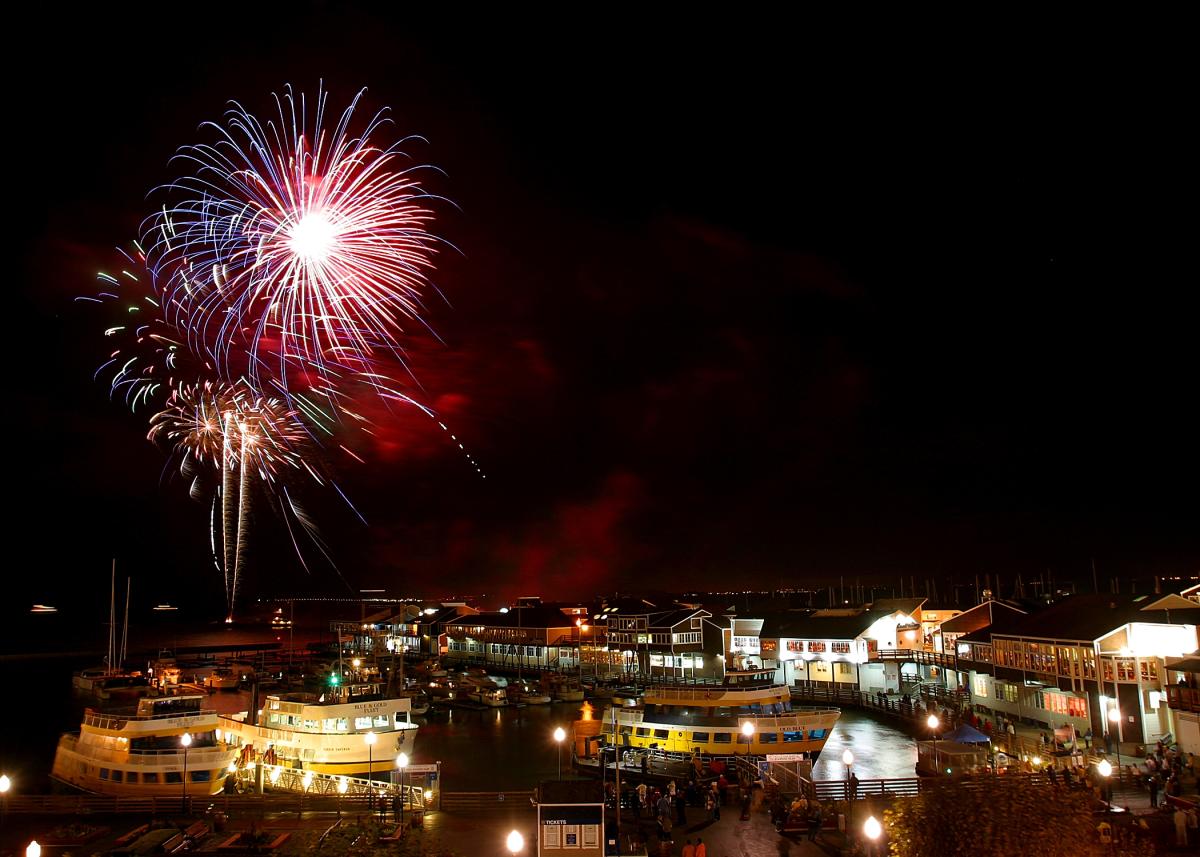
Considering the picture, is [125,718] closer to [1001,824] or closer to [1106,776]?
[1001,824]

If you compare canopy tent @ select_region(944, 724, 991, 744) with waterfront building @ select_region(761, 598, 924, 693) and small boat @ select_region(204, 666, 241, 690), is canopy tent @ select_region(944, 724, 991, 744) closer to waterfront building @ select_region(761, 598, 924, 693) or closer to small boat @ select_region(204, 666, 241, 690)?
waterfront building @ select_region(761, 598, 924, 693)

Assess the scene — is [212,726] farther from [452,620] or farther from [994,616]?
[452,620]

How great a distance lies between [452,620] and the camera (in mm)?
93438

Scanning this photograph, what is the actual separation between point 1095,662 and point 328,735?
27.3 metres

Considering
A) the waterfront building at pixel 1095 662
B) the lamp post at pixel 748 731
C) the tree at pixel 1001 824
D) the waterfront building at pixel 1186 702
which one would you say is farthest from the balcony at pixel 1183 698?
the tree at pixel 1001 824

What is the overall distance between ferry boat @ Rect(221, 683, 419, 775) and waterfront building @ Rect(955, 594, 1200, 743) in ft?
81.7

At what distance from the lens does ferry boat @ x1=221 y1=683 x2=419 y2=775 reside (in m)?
30.5

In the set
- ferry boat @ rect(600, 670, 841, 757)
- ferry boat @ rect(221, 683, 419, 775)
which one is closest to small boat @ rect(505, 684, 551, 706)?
ferry boat @ rect(600, 670, 841, 757)

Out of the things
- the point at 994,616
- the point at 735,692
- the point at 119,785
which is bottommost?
the point at 119,785

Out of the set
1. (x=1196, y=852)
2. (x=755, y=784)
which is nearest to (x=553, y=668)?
(x=755, y=784)

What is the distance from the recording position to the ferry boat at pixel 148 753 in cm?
2716

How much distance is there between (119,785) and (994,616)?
4177 cm

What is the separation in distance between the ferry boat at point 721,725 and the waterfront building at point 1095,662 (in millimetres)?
8740

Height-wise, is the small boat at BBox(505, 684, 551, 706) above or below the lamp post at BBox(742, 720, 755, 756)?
below
